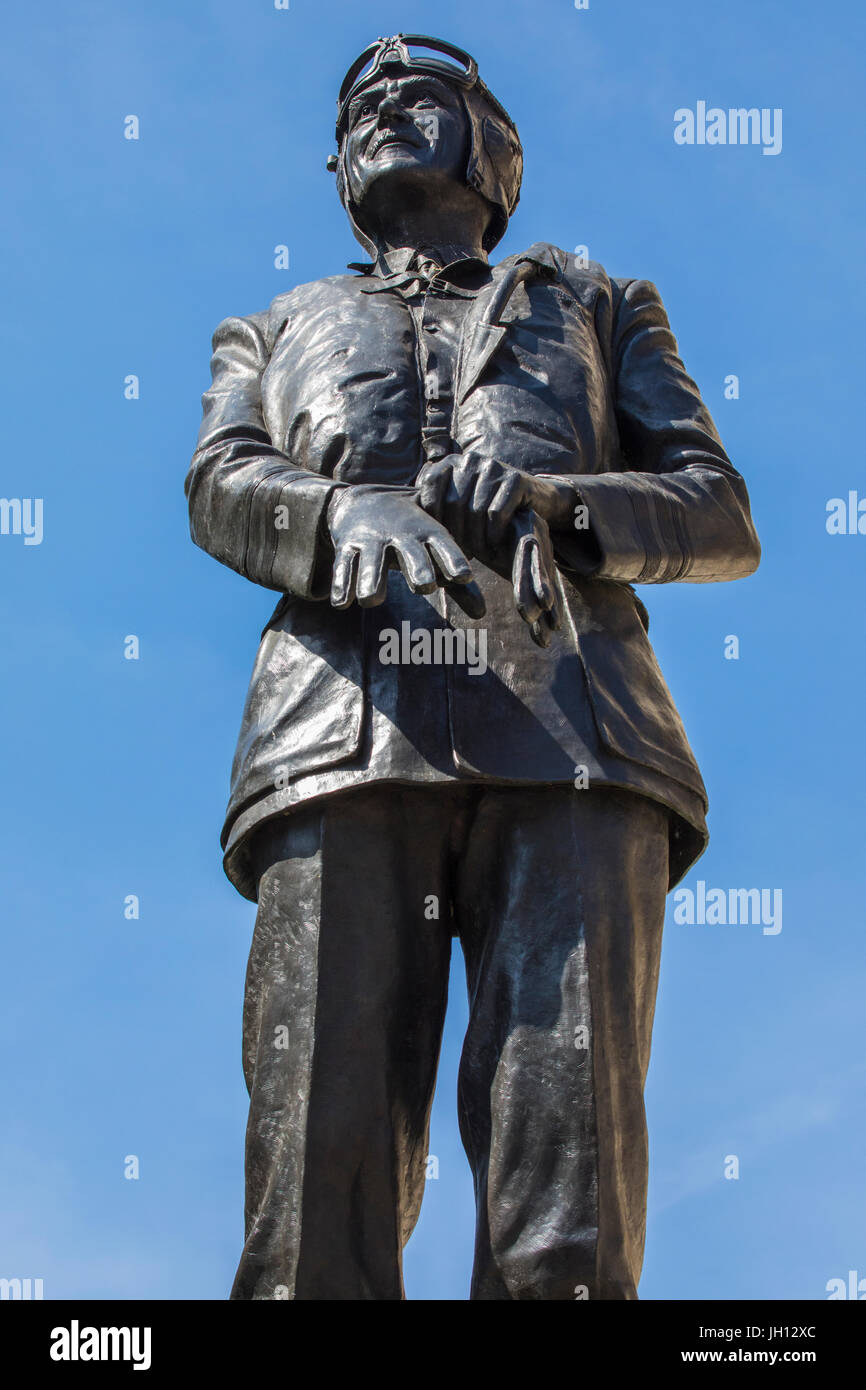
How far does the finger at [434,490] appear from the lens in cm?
687

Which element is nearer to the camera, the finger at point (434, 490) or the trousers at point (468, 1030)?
the trousers at point (468, 1030)

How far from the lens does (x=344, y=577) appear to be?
22.1 ft

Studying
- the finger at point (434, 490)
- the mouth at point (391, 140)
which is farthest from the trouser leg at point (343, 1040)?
the mouth at point (391, 140)

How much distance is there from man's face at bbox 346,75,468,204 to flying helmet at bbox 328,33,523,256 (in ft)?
0.14

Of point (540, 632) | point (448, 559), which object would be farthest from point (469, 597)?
point (540, 632)

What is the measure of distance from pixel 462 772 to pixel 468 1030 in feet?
2.72

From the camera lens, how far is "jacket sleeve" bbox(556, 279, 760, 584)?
7.21 meters

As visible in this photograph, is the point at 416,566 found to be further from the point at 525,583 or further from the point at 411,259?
the point at 411,259

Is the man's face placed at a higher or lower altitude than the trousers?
higher

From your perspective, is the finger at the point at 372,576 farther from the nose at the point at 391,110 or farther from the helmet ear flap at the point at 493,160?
the nose at the point at 391,110

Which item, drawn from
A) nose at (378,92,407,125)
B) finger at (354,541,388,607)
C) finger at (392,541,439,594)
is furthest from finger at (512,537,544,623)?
nose at (378,92,407,125)

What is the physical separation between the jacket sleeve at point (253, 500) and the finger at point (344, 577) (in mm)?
399

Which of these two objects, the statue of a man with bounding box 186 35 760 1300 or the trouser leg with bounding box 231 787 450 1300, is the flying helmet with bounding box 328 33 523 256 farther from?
the trouser leg with bounding box 231 787 450 1300
